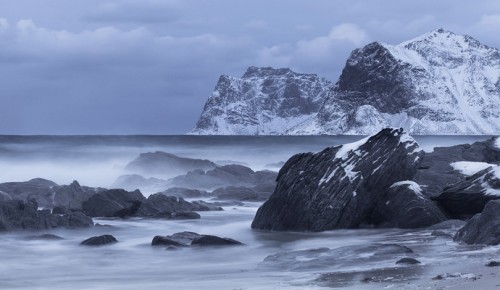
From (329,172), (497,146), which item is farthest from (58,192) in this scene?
(497,146)

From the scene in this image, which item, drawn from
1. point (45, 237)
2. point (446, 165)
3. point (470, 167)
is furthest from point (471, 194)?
point (45, 237)

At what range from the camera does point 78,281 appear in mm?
14070

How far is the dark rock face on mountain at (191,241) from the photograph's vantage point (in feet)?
59.1

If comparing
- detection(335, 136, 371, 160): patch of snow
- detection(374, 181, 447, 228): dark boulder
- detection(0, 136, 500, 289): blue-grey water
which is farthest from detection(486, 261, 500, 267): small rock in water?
detection(335, 136, 371, 160): patch of snow

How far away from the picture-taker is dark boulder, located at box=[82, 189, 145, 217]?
2562cm

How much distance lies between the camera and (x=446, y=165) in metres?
29.9

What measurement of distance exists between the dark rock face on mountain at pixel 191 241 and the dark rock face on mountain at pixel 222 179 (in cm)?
1952

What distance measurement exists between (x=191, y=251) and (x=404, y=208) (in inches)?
223

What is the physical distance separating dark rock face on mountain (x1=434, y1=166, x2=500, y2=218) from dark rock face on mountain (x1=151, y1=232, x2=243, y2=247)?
538 cm

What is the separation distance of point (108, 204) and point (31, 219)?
156 inches

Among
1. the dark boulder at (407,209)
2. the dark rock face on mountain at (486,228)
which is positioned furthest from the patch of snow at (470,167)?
the dark rock face on mountain at (486,228)

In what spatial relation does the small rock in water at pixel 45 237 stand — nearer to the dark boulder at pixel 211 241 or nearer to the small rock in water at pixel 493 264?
the dark boulder at pixel 211 241

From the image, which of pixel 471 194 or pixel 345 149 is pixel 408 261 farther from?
pixel 345 149

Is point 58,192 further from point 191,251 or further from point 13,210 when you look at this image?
point 191,251
